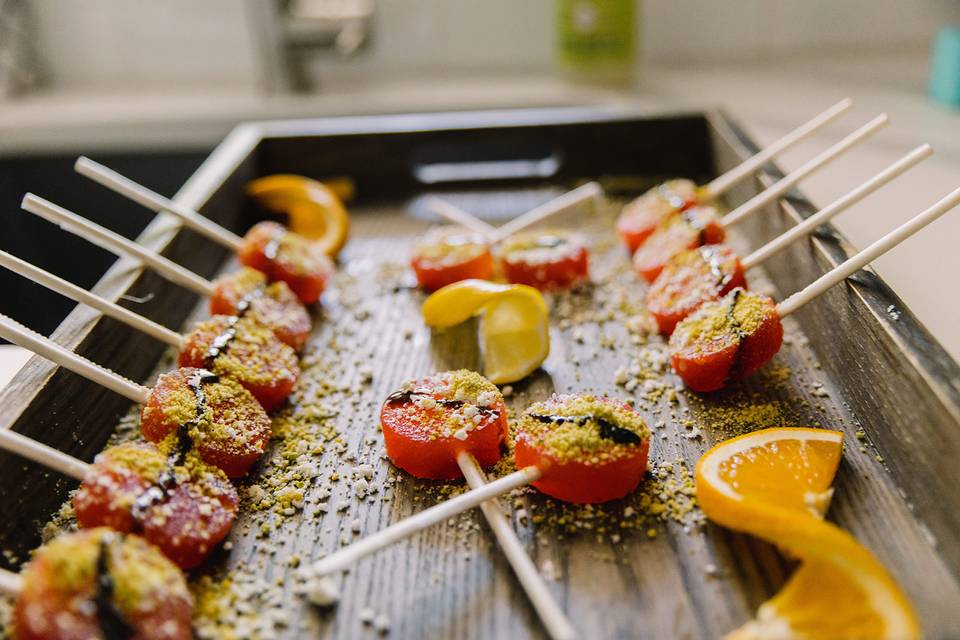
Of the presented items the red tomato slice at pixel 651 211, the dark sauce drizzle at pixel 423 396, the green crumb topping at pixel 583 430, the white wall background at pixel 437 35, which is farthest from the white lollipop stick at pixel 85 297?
the white wall background at pixel 437 35

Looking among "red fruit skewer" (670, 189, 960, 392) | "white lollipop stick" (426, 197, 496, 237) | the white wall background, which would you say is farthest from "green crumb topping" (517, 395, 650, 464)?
the white wall background

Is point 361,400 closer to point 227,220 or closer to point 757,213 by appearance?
point 227,220

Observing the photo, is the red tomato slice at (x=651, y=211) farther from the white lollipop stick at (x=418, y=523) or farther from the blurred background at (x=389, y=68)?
the white lollipop stick at (x=418, y=523)

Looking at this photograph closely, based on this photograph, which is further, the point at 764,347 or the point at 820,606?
the point at 764,347

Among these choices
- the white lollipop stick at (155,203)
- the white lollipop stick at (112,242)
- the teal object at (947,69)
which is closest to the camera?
the white lollipop stick at (112,242)

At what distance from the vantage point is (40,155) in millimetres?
2799

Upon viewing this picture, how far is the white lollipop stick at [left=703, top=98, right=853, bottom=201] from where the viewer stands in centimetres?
183

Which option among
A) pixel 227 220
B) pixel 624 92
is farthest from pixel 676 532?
pixel 624 92

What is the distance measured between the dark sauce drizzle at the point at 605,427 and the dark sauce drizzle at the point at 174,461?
527mm

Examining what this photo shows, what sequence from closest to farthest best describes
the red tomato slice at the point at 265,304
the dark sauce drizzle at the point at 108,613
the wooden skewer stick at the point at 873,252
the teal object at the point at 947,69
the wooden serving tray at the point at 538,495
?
the dark sauce drizzle at the point at 108,613, the wooden serving tray at the point at 538,495, the wooden skewer stick at the point at 873,252, the red tomato slice at the point at 265,304, the teal object at the point at 947,69

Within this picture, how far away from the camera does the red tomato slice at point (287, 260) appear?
181 cm

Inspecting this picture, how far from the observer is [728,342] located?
1.41 metres

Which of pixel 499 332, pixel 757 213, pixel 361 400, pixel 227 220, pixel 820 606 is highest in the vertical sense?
pixel 227 220

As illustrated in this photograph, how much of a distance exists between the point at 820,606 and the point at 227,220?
169 centimetres
